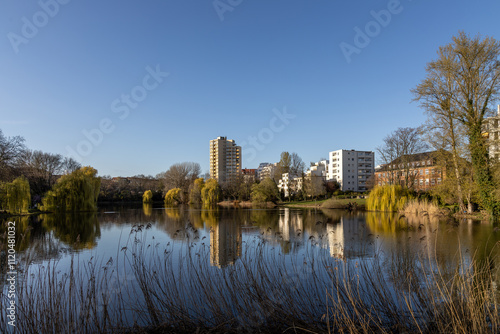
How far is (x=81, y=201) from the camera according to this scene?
125 ft

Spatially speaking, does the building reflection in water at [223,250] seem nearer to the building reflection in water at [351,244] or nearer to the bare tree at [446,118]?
the building reflection in water at [351,244]

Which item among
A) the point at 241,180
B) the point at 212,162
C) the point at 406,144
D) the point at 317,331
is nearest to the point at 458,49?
the point at 406,144

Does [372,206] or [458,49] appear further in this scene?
[372,206]

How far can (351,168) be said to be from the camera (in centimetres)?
9350

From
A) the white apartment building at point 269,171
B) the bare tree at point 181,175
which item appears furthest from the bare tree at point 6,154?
the white apartment building at point 269,171

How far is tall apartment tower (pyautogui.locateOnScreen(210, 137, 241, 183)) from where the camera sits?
132 m

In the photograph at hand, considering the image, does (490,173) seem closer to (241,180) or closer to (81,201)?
(81,201)

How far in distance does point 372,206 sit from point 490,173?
15.7 meters

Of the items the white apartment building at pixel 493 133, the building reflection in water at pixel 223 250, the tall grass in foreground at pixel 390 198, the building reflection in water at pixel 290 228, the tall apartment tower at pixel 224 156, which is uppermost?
the tall apartment tower at pixel 224 156

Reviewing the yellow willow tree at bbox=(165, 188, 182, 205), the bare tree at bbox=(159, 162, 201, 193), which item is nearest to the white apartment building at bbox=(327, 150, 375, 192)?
the bare tree at bbox=(159, 162, 201, 193)

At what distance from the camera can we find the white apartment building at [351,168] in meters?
92.2

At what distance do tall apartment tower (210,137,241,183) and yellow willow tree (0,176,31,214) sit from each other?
9871 cm

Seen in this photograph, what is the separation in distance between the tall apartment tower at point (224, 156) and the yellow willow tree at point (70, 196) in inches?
3635

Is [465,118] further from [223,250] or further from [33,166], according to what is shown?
[33,166]
